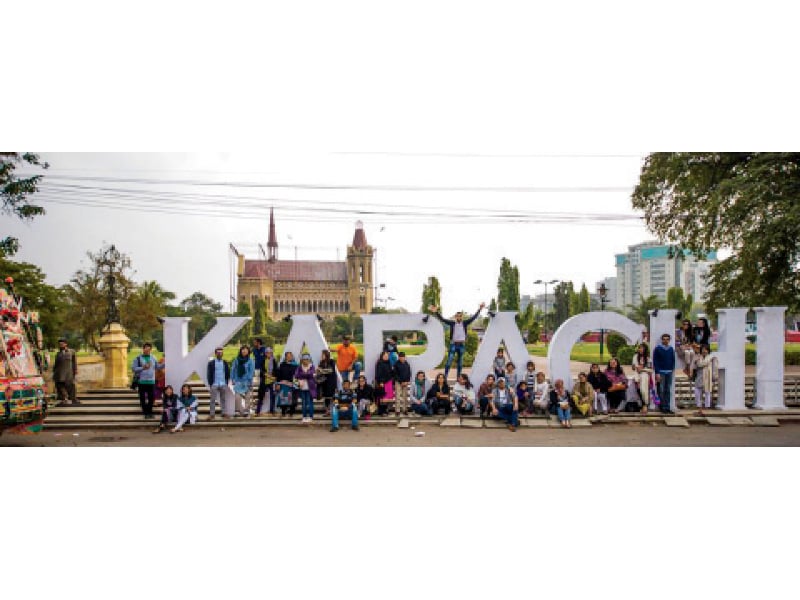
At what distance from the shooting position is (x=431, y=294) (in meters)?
9.67

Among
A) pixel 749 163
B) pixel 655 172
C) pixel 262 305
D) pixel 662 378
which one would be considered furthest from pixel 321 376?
pixel 749 163

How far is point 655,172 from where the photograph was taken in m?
9.38

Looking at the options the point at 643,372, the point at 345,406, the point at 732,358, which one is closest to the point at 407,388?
the point at 345,406

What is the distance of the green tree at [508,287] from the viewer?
9.43 metres

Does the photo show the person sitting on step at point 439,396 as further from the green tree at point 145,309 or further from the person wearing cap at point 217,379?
the green tree at point 145,309

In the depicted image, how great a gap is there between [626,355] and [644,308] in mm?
755

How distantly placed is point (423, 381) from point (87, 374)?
5.23 m

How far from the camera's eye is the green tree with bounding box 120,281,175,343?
9789 mm

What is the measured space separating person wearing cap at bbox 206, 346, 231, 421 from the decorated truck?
2.47m

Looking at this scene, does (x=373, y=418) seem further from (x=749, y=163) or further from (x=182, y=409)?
(x=749, y=163)

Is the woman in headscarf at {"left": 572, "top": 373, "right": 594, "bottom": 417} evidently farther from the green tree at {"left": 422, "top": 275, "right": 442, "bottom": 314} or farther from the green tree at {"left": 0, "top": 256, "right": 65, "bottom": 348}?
the green tree at {"left": 0, "top": 256, "right": 65, "bottom": 348}

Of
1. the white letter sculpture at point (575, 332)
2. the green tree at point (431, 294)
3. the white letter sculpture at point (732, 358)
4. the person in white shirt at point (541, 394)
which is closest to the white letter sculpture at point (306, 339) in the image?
the green tree at point (431, 294)

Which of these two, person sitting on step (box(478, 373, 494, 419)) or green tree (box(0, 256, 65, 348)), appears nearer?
person sitting on step (box(478, 373, 494, 419))

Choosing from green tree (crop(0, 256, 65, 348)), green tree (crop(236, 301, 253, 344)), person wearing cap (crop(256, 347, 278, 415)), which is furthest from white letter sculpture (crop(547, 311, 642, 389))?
green tree (crop(0, 256, 65, 348))
